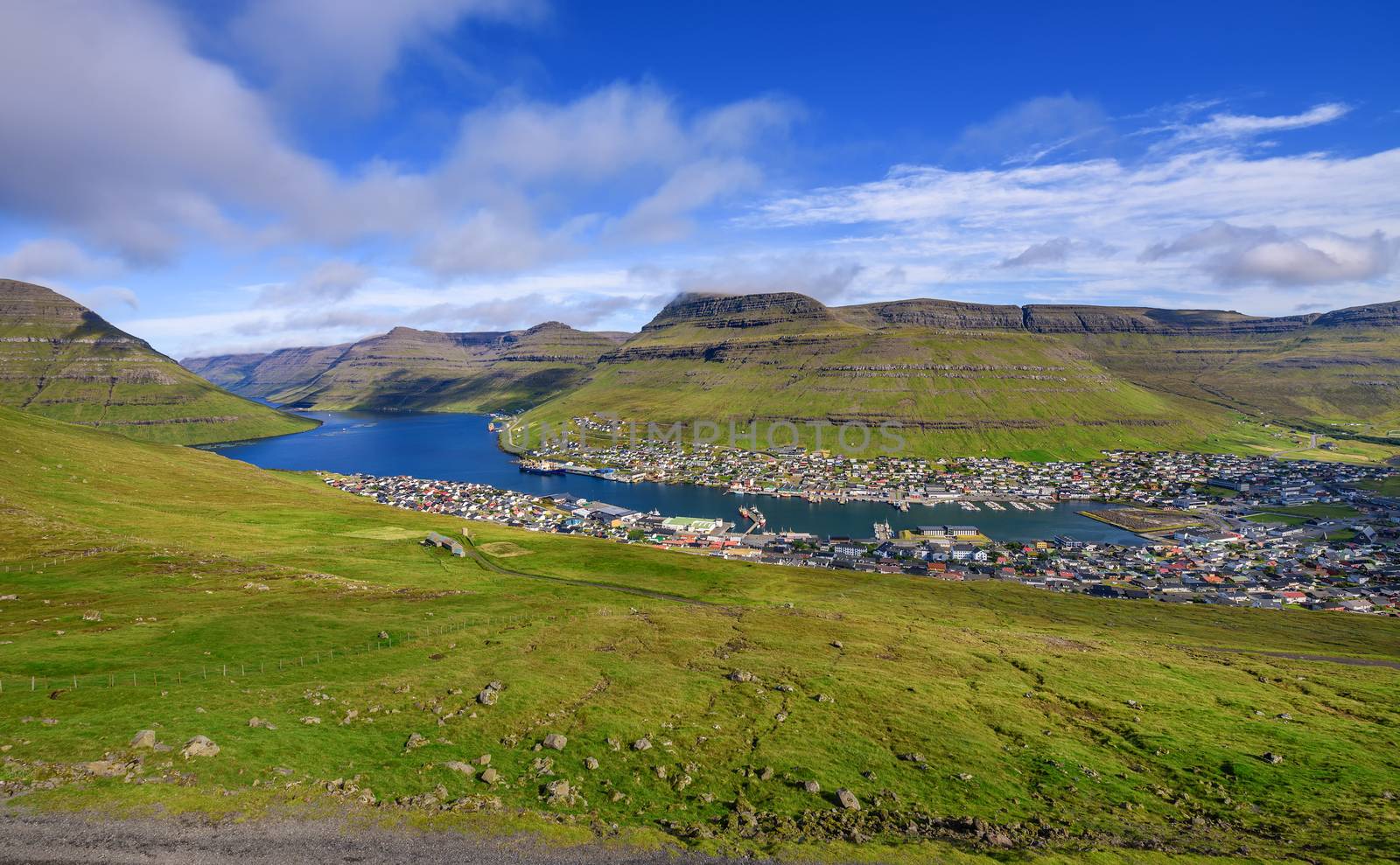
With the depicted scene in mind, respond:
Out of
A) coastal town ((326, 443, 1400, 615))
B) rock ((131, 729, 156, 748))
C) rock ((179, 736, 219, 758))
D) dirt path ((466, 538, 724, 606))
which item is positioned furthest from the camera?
coastal town ((326, 443, 1400, 615))

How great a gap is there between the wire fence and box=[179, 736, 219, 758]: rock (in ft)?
36.7

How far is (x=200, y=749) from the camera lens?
94.5 feet

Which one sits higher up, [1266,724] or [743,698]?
[743,698]

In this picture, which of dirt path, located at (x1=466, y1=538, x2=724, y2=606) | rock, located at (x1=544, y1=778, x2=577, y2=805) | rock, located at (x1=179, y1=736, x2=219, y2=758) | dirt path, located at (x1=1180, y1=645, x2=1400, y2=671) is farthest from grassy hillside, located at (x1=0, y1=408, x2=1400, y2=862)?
dirt path, located at (x1=466, y1=538, x2=724, y2=606)

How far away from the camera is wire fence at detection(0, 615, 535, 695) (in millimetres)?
35312

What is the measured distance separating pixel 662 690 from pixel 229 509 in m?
102

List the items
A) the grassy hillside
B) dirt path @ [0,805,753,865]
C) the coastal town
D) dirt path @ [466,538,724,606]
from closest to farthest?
dirt path @ [0,805,753,865], the grassy hillside, dirt path @ [466,538,724,606], the coastal town

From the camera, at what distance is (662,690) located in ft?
139

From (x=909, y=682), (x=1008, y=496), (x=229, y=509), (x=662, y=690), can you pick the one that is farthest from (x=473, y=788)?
(x=1008, y=496)

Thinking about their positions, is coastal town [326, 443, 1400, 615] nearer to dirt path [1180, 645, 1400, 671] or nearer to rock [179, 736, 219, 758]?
dirt path [1180, 645, 1400, 671]

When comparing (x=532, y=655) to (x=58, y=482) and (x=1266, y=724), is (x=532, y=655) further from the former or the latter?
(x=58, y=482)

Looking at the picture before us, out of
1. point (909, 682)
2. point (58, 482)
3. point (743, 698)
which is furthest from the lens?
point (58, 482)

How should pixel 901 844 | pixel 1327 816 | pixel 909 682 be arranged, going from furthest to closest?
1. pixel 909 682
2. pixel 1327 816
3. pixel 901 844

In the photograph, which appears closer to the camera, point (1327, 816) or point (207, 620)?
point (1327, 816)
